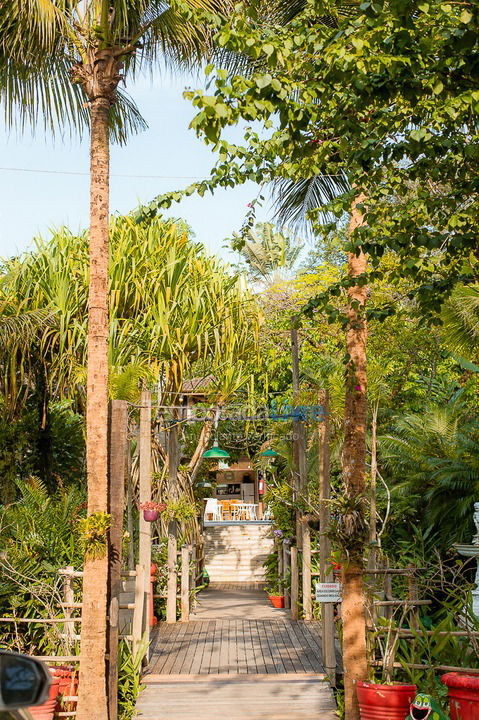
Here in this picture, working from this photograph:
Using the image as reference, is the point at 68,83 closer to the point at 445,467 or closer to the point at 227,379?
the point at 227,379

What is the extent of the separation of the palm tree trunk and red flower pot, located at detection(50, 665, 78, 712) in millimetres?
531

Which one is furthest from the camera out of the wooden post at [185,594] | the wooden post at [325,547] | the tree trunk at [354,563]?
the wooden post at [185,594]

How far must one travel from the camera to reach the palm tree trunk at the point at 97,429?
7676 millimetres

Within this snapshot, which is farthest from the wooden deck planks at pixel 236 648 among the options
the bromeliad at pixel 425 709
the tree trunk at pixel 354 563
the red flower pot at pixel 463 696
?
the red flower pot at pixel 463 696

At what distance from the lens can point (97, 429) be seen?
7.84 metres

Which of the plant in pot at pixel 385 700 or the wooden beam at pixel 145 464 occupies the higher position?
the wooden beam at pixel 145 464

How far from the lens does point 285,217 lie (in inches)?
450

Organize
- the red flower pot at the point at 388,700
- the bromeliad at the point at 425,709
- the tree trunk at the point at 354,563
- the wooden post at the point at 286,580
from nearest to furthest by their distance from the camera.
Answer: the bromeliad at the point at 425,709, the red flower pot at the point at 388,700, the tree trunk at the point at 354,563, the wooden post at the point at 286,580

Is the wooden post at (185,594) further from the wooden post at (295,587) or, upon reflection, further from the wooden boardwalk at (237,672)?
the wooden post at (295,587)

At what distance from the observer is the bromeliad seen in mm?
6805

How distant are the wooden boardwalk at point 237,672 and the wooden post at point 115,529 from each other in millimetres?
573

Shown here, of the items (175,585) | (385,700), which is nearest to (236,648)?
(175,585)

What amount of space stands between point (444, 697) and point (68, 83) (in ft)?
22.7

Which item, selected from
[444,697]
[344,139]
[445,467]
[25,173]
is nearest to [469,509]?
[445,467]
